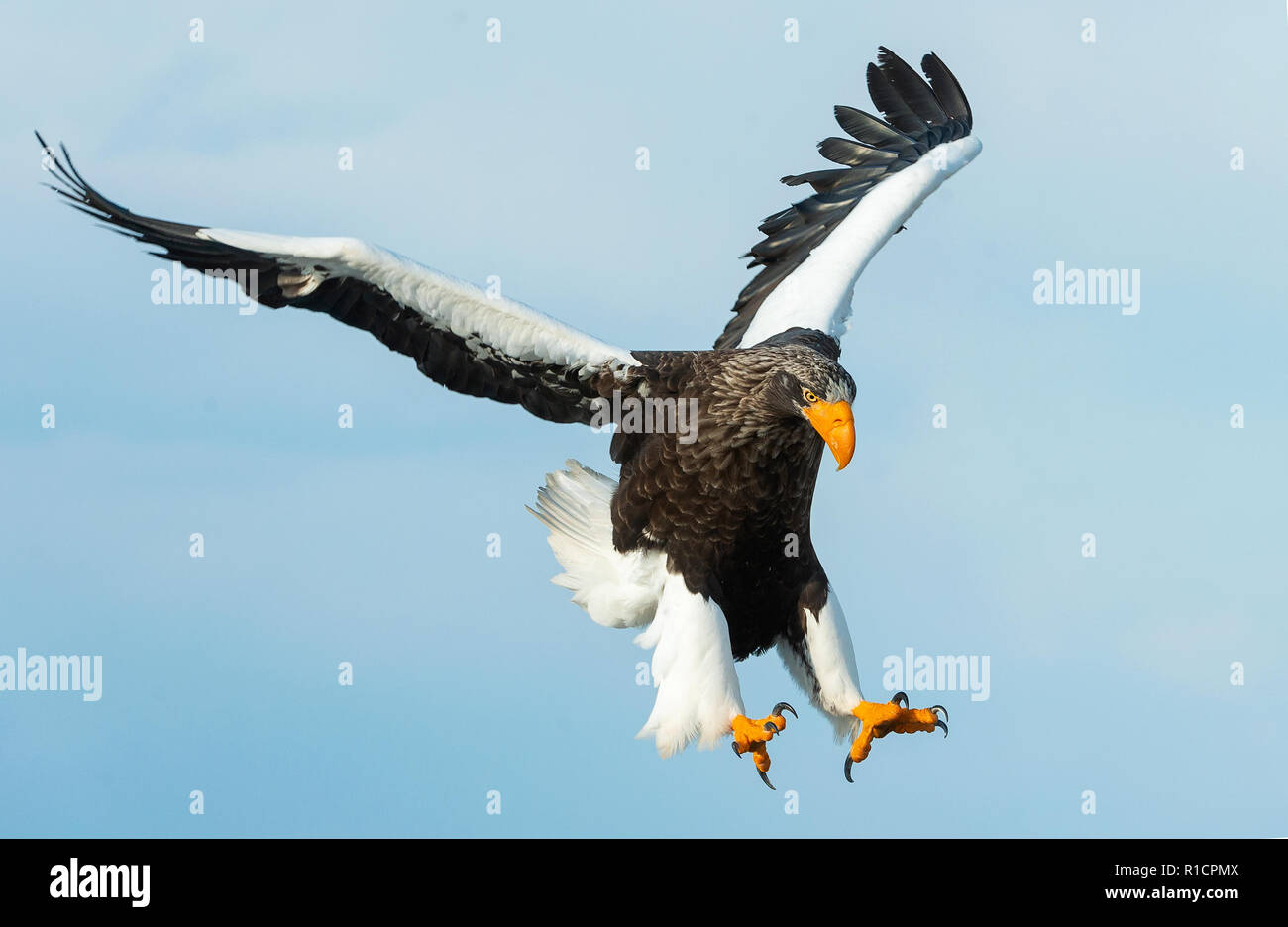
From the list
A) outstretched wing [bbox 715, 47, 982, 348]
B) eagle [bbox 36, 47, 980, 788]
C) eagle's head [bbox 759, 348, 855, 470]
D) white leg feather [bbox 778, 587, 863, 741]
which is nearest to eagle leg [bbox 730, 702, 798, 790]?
eagle [bbox 36, 47, 980, 788]

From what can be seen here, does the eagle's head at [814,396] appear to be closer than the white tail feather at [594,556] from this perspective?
Yes

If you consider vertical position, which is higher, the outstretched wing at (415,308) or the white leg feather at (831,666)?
the outstretched wing at (415,308)

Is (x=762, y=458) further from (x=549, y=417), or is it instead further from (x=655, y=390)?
(x=549, y=417)

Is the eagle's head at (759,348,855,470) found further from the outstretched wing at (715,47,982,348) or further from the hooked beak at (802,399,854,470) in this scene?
the outstretched wing at (715,47,982,348)

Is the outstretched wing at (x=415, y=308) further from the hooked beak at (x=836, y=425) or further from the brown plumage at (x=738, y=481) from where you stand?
the hooked beak at (x=836, y=425)

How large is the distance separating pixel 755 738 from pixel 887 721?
841 mm

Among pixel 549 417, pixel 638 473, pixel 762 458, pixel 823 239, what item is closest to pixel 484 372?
pixel 549 417

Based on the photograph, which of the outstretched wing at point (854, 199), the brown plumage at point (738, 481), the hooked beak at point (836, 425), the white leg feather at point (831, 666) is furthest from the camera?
the outstretched wing at point (854, 199)

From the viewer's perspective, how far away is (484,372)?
32.5 ft

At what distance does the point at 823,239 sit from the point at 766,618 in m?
2.95

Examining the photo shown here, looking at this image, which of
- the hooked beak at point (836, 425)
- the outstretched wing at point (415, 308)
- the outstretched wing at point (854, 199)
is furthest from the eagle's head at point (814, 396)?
the outstretched wing at point (854, 199)

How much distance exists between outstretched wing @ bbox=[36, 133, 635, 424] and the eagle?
0.01 m

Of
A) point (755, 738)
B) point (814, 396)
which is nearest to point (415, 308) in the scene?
point (814, 396)

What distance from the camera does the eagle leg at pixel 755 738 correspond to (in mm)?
9211
